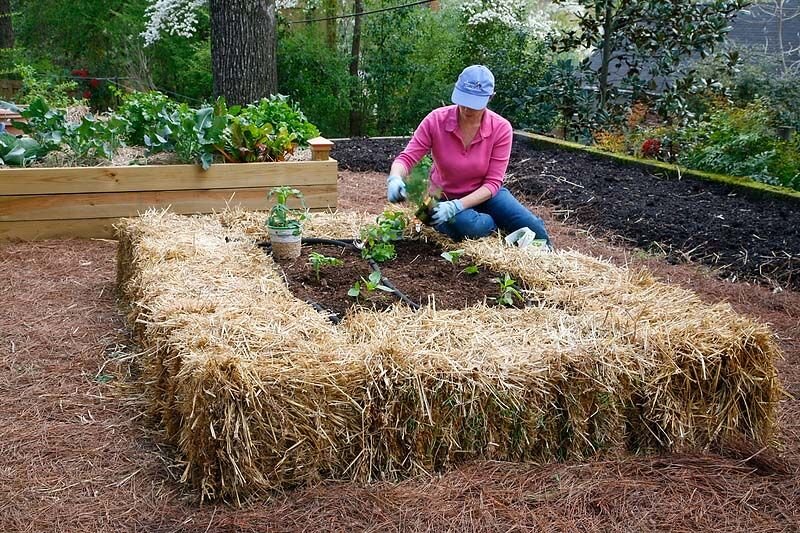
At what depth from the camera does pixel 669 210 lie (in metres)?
5.91

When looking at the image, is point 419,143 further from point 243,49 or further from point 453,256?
point 243,49

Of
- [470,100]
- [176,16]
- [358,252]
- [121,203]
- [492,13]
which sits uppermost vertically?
[492,13]

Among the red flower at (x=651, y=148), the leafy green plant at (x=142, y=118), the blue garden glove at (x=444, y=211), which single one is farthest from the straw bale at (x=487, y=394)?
the red flower at (x=651, y=148)

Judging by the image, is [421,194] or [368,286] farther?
[421,194]

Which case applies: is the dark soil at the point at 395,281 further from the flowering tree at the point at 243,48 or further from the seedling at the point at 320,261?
the flowering tree at the point at 243,48

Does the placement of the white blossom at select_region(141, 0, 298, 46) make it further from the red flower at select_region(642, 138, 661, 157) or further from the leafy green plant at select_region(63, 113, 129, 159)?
the leafy green plant at select_region(63, 113, 129, 159)

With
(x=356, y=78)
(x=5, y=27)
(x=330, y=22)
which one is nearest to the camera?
(x=356, y=78)

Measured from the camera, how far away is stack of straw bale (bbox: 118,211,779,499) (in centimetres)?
225

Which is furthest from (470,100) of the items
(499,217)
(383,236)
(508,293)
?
(508,293)

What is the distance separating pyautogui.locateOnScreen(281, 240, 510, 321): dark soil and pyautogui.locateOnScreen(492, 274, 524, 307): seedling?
4 cm

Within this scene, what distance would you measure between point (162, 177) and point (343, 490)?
10.5ft

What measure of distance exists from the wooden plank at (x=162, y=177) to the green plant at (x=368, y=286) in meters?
2.12

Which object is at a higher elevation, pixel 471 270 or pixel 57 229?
pixel 471 270

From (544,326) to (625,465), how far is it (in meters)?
0.52
